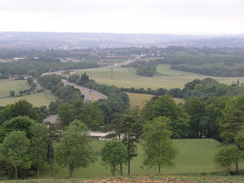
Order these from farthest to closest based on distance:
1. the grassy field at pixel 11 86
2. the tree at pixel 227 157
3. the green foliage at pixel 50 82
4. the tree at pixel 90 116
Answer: the green foliage at pixel 50 82, the grassy field at pixel 11 86, the tree at pixel 90 116, the tree at pixel 227 157

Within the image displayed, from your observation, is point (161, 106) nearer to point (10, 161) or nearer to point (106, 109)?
point (106, 109)

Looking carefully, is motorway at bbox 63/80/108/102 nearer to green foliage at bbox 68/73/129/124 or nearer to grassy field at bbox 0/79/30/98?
green foliage at bbox 68/73/129/124

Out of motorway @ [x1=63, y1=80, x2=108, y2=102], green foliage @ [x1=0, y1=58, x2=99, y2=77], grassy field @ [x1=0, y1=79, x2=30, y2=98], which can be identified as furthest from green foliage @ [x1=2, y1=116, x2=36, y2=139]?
green foliage @ [x1=0, y1=58, x2=99, y2=77]

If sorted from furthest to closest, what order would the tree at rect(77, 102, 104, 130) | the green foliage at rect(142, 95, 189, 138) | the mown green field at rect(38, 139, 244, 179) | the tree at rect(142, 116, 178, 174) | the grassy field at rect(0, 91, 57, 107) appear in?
the grassy field at rect(0, 91, 57, 107) < the tree at rect(77, 102, 104, 130) < the green foliage at rect(142, 95, 189, 138) < the mown green field at rect(38, 139, 244, 179) < the tree at rect(142, 116, 178, 174)

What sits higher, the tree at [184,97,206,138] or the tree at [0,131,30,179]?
the tree at [0,131,30,179]

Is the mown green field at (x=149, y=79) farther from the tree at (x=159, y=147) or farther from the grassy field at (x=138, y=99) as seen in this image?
the tree at (x=159, y=147)

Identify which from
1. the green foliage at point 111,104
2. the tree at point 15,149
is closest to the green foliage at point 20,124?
the tree at point 15,149
